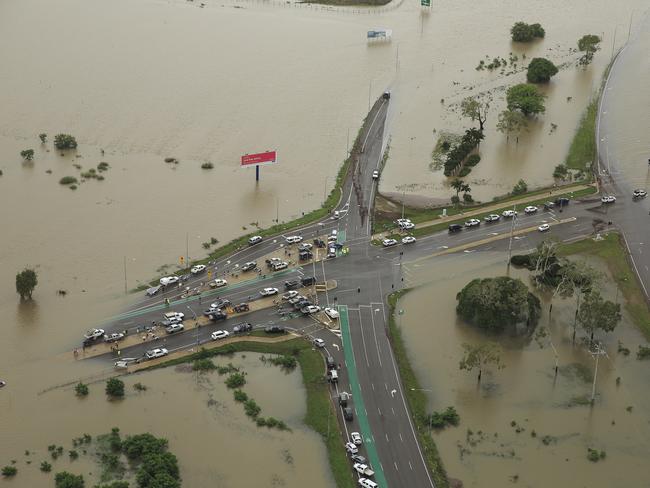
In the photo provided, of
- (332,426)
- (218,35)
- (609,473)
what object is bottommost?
(609,473)

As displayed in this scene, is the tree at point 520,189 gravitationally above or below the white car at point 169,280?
above

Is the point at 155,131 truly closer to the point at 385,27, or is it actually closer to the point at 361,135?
the point at 361,135

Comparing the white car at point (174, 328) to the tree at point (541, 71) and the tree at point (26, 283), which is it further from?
the tree at point (541, 71)

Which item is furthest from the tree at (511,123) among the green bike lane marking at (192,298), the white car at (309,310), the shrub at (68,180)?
the shrub at (68,180)

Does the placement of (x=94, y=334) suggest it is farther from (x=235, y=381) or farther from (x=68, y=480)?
(x=68, y=480)

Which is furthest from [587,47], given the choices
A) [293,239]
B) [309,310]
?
[309,310]

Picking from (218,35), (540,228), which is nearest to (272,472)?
(540,228)
